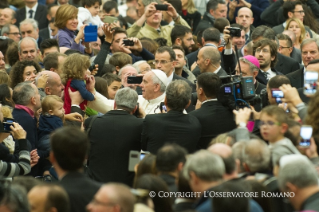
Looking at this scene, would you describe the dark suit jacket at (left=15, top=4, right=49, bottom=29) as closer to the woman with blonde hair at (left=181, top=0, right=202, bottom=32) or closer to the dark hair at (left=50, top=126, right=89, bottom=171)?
the woman with blonde hair at (left=181, top=0, right=202, bottom=32)

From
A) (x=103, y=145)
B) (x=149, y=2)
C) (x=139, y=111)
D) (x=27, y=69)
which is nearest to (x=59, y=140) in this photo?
(x=103, y=145)

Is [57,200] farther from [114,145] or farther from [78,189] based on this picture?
[114,145]

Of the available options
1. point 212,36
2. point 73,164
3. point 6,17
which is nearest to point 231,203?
point 73,164

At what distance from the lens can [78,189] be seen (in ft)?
18.9

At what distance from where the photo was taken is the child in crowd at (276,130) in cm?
648

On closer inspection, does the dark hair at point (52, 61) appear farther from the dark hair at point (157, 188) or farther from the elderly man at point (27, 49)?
the dark hair at point (157, 188)

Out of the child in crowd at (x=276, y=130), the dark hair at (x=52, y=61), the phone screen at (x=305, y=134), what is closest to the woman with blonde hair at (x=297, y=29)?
the dark hair at (x=52, y=61)

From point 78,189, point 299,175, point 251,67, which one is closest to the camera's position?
point 299,175

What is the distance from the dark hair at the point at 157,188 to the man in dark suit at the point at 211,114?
236cm

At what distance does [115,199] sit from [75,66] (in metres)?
4.06

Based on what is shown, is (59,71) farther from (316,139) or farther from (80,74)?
(316,139)

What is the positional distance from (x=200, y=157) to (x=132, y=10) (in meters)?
10.3

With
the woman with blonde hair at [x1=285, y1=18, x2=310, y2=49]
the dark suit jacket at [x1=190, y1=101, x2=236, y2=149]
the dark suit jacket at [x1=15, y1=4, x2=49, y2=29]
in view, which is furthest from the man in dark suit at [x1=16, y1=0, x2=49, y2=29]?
the dark suit jacket at [x1=190, y1=101, x2=236, y2=149]

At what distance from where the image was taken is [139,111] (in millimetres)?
8344
